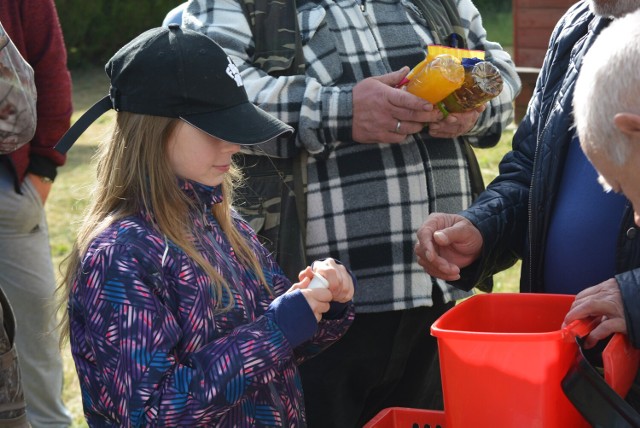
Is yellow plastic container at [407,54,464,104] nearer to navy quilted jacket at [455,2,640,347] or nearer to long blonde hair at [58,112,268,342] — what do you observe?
navy quilted jacket at [455,2,640,347]

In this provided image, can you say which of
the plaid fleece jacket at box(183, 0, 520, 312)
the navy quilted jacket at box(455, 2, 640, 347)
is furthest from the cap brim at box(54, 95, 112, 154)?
the navy quilted jacket at box(455, 2, 640, 347)

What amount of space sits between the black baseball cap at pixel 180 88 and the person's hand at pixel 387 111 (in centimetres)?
61

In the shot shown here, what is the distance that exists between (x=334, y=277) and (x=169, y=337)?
38 cm

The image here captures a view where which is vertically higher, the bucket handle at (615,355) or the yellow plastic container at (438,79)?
the yellow plastic container at (438,79)

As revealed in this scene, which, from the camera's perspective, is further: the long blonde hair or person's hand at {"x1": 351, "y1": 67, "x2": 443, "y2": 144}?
person's hand at {"x1": 351, "y1": 67, "x2": 443, "y2": 144}

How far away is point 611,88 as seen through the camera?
1719 mm

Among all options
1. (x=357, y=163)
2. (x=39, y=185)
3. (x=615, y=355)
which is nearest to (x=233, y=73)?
(x=357, y=163)

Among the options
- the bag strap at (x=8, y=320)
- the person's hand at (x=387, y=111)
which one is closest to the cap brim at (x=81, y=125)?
the bag strap at (x=8, y=320)

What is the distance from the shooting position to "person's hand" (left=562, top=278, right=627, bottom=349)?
1934mm

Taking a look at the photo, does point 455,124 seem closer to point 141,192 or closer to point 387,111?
point 387,111

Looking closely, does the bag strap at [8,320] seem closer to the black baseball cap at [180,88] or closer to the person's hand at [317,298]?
the black baseball cap at [180,88]

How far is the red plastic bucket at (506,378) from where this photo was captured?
6.06ft

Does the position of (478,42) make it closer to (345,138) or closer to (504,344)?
(345,138)

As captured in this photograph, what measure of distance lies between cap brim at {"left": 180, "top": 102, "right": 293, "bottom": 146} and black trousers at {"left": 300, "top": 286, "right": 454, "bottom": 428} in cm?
90
